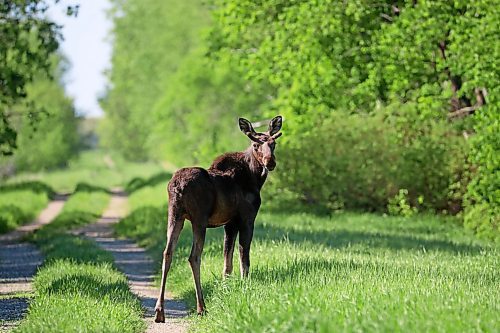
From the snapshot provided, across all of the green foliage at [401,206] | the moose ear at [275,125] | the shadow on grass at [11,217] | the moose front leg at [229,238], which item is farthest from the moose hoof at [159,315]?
the shadow on grass at [11,217]

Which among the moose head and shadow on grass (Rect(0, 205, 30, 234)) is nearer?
the moose head

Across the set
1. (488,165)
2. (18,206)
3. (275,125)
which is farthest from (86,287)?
(18,206)

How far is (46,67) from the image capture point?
97.3 feet

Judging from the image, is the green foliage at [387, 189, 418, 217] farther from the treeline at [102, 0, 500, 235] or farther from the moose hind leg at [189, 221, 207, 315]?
the moose hind leg at [189, 221, 207, 315]

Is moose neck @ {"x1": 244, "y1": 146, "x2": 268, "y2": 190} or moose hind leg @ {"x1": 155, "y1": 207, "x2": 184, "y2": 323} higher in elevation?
moose neck @ {"x1": 244, "y1": 146, "x2": 268, "y2": 190}

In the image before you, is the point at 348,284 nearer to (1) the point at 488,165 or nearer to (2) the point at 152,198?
(1) the point at 488,165

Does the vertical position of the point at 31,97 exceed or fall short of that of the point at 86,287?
it exceeds it

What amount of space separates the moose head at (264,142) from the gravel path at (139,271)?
229 centimetres

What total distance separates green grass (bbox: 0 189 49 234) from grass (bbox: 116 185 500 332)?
33.2ft

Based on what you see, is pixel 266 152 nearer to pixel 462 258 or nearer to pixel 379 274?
pixel 379 274

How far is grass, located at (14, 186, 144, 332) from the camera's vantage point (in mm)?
10688

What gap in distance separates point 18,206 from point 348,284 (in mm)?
27327

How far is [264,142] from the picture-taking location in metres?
13.1

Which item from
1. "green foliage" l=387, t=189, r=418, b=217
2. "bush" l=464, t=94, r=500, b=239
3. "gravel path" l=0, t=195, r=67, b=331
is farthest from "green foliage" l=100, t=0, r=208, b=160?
"bush" l=464, t=94, r=500, b=239
